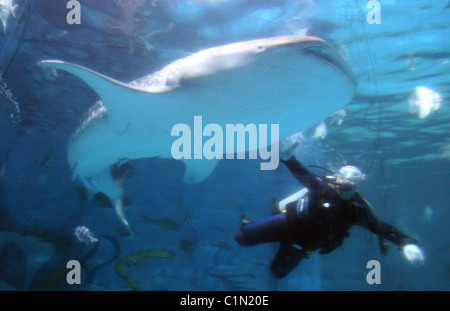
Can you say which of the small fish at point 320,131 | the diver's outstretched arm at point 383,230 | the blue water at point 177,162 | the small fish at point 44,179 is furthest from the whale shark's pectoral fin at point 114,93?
the small fish at point 44,179

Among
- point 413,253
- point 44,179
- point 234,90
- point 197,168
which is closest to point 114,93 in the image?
point 234,90

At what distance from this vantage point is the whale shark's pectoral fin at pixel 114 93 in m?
3.13

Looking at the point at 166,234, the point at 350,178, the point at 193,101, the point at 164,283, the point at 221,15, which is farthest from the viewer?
the point at 166,234

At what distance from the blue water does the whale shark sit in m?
1.13

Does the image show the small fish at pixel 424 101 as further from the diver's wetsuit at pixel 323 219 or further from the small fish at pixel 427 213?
the small fish at pixel 427 213

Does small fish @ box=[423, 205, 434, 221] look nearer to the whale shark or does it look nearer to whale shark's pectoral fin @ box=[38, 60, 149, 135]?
the whale shark

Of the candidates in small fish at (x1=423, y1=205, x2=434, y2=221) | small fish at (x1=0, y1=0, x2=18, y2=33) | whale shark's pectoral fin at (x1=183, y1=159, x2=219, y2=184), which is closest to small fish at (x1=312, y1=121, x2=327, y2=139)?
whale shark's pectoral fin at (x1=183, y1=159, x2=219, y2=184)

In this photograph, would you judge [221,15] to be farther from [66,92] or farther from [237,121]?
[66,92]

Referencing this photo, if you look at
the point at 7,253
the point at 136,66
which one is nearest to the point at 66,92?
the point at 136,66

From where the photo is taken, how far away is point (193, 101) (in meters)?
3.52

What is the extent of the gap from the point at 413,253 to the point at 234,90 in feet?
10.8

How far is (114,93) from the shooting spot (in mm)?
3619

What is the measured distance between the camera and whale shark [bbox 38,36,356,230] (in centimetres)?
258

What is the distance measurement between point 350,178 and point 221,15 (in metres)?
5.56
